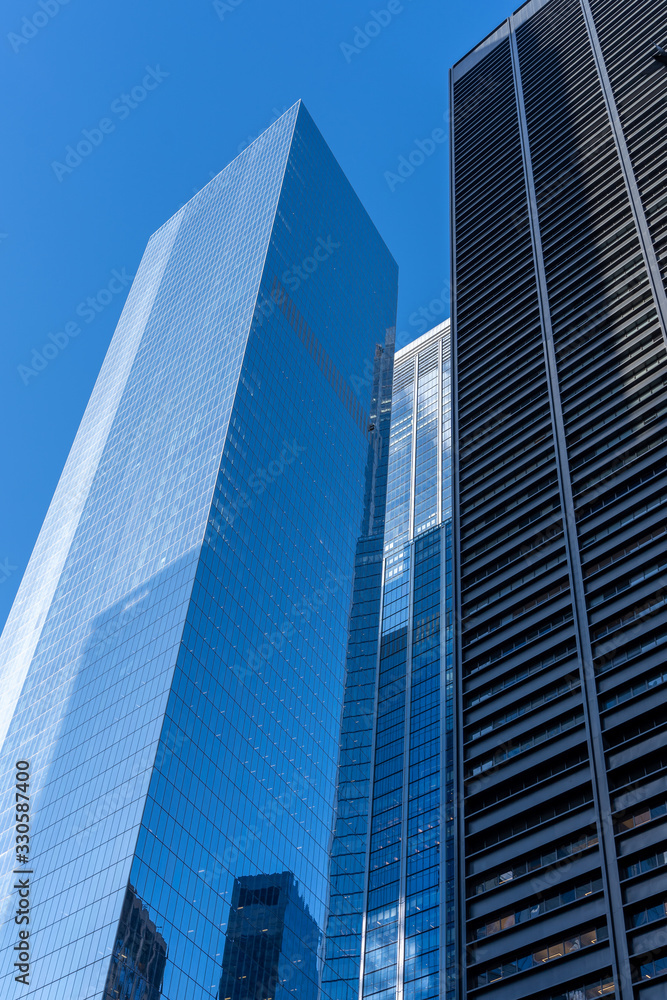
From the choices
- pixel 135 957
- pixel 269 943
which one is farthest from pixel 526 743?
pixel 269 943

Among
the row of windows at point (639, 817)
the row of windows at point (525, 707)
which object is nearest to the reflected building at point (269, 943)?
the row of windows at point (525, 707)

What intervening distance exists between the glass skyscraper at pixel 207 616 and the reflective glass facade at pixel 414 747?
43.2ft

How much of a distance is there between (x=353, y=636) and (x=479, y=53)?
7738 cm

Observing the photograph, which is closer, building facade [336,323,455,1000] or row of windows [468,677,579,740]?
row of windows [468,677,579,740]

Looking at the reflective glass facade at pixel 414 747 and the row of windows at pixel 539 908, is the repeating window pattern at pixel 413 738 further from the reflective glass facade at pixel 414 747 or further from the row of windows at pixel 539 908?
the row of windows at pixel 539 908

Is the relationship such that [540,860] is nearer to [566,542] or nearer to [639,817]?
[639,817]

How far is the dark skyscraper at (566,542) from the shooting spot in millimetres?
41875

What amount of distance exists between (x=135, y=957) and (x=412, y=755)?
5974cm

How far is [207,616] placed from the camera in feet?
351

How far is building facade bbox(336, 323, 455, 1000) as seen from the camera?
4478 inches

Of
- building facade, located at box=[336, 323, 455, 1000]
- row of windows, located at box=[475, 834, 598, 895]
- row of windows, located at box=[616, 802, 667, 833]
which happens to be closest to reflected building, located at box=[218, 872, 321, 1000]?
building facade, located at box=[336, 323, 455, 1000]

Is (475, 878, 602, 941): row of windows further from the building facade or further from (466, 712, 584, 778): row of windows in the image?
the building facade

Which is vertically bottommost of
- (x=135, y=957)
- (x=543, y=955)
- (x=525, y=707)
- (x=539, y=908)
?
(x=543, y=955)

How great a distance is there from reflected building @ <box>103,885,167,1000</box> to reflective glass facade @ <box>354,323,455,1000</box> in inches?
1475
